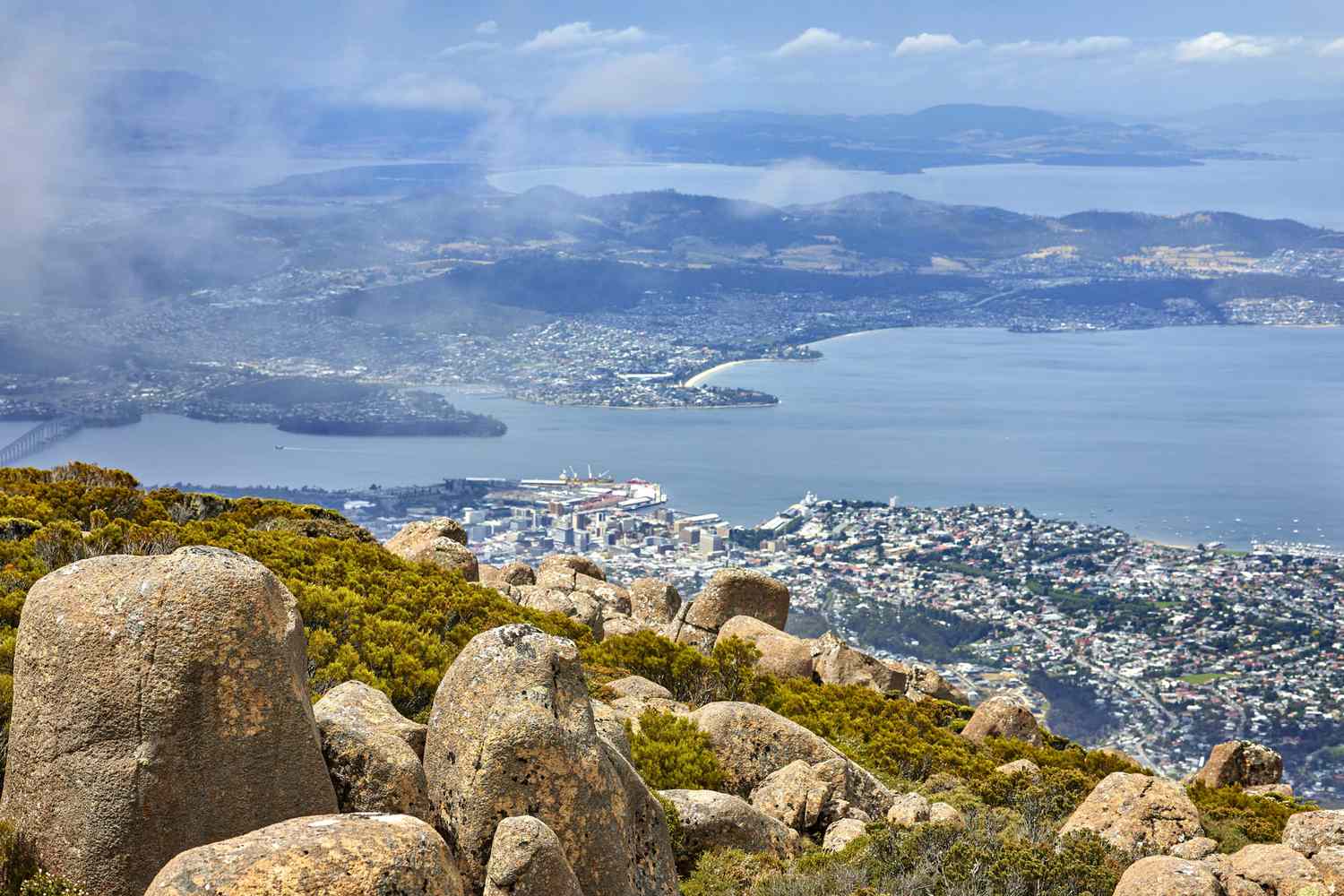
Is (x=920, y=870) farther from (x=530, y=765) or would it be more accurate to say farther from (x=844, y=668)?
(x=844, y=668)

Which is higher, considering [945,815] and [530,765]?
[530,765]

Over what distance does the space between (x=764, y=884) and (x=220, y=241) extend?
134 m

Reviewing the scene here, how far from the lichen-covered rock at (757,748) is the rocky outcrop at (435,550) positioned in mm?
7277

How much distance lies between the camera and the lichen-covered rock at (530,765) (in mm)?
6688

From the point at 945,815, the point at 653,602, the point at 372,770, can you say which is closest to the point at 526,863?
the point at 372,770

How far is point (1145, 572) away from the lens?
46969 mm

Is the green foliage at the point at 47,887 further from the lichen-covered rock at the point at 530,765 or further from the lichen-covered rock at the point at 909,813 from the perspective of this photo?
the lichen-covered rock at the point at 909,813

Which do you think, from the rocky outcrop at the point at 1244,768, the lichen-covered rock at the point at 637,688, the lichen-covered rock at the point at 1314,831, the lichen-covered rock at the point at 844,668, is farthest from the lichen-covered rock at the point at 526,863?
the rocky outcrop at the point at 1244,768

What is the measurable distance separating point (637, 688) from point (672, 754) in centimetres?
293

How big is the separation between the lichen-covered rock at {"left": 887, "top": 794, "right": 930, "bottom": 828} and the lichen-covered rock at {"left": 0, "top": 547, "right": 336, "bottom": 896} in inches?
216

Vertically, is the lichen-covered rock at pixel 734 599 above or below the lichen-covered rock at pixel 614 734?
below

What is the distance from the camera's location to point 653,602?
2198cm

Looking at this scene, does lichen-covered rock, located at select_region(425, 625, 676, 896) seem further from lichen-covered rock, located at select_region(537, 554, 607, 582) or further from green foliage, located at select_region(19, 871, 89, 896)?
lichen-covered rock, located at select_region(537, 554, 607, 582)

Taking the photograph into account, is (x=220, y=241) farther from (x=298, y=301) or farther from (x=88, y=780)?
(x=88, y=780)
